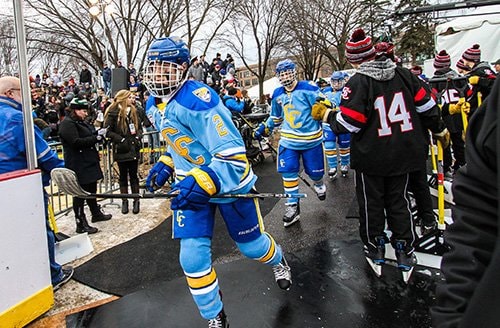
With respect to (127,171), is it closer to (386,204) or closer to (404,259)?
(386,204)

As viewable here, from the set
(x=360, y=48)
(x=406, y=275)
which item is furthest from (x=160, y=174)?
(x=406, y=275)

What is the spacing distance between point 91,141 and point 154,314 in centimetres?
290

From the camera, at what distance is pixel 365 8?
26328mm

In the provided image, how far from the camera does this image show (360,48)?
10.7 feet

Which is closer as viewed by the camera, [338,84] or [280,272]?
[280,272]

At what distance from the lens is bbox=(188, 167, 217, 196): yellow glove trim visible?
2.17 m

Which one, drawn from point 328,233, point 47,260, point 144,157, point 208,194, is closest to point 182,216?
point 208,194

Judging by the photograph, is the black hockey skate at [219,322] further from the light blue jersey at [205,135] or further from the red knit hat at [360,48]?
the red knit hat at [360,48]

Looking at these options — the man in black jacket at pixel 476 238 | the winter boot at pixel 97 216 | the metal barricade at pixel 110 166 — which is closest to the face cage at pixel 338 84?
the metal barricade at pixel 110 166

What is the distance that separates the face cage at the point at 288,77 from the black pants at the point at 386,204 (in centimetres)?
225

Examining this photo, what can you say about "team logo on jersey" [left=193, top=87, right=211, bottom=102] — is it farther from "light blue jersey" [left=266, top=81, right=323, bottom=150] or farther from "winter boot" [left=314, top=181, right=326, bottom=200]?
"winter boot" [left=314, top=181, right=326, bottom=200]

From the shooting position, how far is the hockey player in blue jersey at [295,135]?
5.23 meters

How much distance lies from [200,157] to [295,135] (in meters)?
2.76

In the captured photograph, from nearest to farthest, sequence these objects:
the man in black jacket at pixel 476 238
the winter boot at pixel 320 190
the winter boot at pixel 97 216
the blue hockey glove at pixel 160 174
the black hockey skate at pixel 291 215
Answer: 1. the man in black jacket at pixel 476 238
2. the blue hockey glove at pixel 160 174
3. the black hockey skate at pixel 291 215
4. the winter boot at pixel 97 216
5. the winter boot at pixel 320 190
